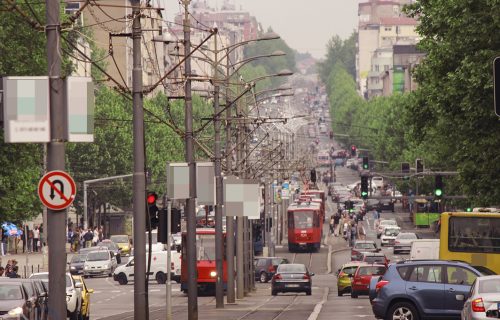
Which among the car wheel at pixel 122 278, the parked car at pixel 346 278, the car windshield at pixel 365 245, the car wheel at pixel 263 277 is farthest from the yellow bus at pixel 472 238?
the car windshield at pixel 365 245

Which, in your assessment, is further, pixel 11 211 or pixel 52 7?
pixel 11 211

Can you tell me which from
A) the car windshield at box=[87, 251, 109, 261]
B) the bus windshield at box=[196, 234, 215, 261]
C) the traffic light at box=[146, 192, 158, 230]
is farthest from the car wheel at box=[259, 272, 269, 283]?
the traffic light at box=[146, 192, 158, 230]

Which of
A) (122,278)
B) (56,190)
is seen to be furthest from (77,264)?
(56,190)

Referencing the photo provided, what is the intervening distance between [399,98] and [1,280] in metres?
143

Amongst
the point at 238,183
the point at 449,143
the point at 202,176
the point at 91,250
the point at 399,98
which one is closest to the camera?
the point at 202,176

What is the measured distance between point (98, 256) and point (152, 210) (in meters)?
51.3

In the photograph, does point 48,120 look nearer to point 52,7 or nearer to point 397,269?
point 52,7

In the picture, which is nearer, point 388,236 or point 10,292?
point 10,292

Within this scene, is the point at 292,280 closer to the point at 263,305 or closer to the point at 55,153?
the point at 263,305

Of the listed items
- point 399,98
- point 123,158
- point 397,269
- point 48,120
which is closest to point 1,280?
point 397,269

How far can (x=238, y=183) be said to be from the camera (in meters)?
55.5

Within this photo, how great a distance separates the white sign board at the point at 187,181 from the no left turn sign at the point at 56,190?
63.6 ft

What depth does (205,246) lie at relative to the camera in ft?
238

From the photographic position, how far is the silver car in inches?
1142
